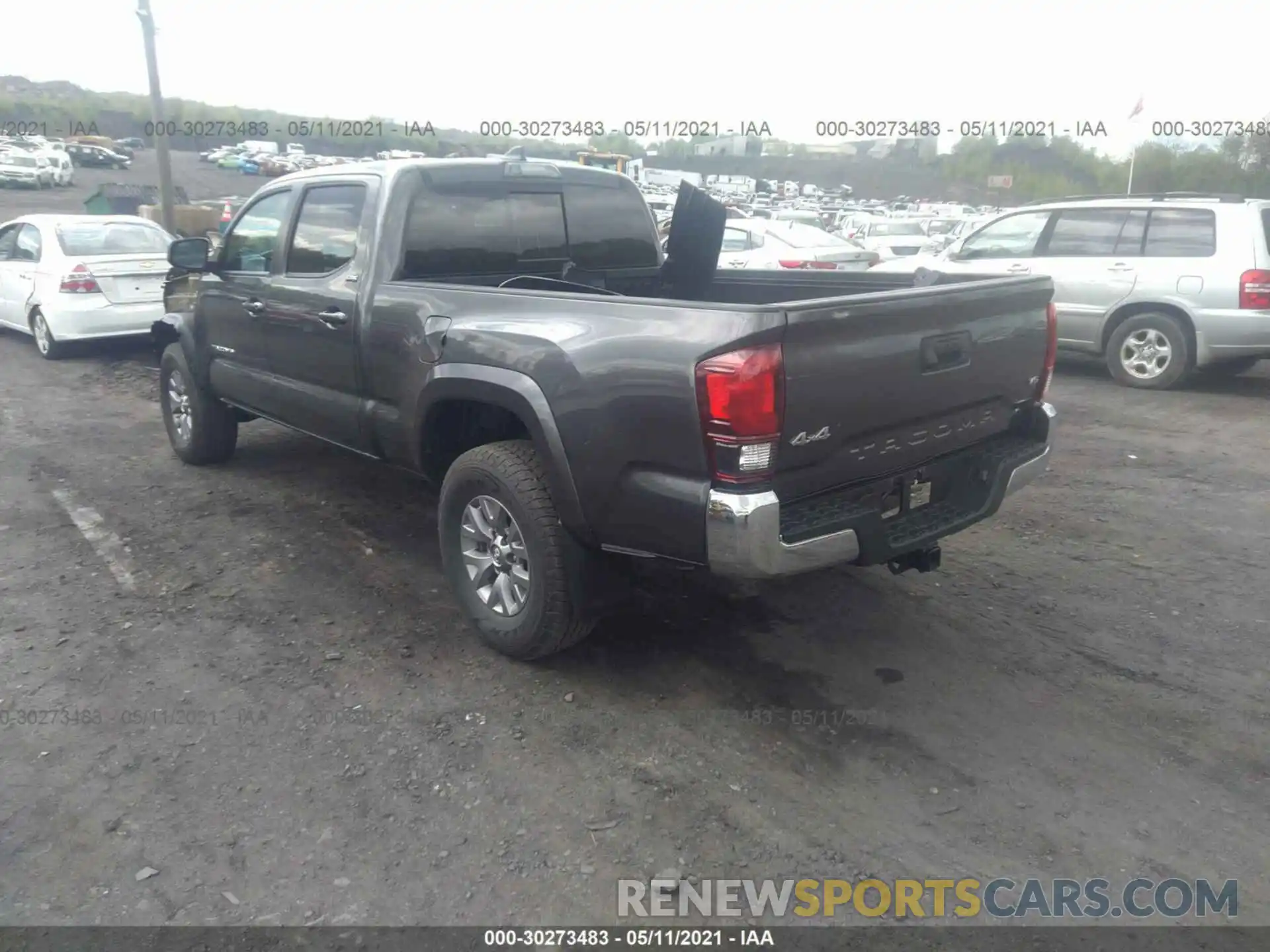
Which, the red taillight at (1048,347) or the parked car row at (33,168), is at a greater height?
the parked car row at (33,168)

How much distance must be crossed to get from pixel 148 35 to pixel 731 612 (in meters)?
14.0

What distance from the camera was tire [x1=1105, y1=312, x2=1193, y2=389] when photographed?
351 inches

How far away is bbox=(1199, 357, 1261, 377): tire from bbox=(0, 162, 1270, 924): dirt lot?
405 cm

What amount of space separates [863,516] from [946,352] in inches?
28.1

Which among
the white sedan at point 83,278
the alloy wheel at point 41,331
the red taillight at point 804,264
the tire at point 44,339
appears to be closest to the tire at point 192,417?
the white sedan at point 83,278

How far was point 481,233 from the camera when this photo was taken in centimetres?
472

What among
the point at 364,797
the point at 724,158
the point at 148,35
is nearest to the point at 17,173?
the point at 148,35

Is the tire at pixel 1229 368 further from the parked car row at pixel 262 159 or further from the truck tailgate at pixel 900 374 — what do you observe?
the parked car row at pixel 262 159

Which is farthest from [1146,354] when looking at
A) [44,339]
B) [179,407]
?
[44,339]

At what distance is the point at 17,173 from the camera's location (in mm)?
34969

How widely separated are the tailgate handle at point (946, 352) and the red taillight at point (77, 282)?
930 cm

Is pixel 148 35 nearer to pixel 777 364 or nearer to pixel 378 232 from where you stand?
pixel 378 232

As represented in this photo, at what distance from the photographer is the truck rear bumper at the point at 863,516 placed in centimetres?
310

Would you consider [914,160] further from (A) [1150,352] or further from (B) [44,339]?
(B) [44,339]
